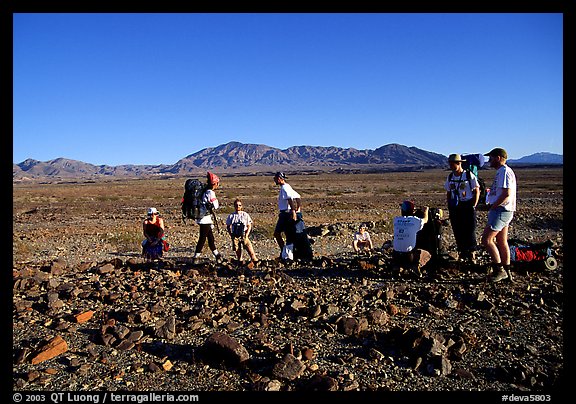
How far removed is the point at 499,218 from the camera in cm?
607

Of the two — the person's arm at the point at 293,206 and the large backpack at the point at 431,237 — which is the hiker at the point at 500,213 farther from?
the person's arm at the point at 293,206

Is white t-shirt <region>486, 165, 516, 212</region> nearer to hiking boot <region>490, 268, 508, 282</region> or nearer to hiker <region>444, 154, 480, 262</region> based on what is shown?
hiker <region>444, 154, 480, 262</region>

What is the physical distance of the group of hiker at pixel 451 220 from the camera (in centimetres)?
612

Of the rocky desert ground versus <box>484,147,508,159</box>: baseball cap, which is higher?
<box>484,147,508,159</box>: baseball cap

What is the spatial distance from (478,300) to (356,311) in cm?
170

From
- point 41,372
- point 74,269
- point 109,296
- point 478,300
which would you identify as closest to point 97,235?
point 74,269

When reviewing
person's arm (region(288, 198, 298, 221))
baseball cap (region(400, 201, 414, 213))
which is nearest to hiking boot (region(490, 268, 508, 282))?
baseball cap (region(400, 201, 414, 213))

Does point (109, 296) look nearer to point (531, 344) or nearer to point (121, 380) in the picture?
point (121, 380)

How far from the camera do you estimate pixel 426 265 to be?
7.10 metres

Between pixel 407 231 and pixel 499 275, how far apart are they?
1.52 meters

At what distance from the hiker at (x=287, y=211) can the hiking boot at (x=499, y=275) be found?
3.60m

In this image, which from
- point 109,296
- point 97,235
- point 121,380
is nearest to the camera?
point 121,380

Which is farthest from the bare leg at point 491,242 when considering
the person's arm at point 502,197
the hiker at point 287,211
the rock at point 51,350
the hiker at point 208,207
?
the rock at point 51,350

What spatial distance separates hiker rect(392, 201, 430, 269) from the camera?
22.6ft
